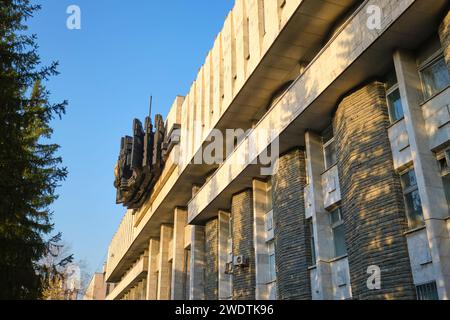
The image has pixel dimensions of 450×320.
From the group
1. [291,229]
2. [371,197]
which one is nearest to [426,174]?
[371,197]

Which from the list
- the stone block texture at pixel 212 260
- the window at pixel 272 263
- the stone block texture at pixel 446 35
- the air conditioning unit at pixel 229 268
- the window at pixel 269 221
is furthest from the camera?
the stone block texture at pixel 212 260

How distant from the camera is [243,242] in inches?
785

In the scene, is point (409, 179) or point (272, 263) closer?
point (409, 179)

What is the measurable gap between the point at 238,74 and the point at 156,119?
12783mm

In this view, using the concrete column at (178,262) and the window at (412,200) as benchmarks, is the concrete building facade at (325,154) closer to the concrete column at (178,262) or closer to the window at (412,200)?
the window at (412,200)

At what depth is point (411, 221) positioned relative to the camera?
10.9 metres

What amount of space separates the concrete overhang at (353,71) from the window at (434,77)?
643 mm

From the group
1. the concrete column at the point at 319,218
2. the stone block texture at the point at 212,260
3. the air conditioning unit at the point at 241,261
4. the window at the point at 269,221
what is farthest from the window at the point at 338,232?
the stone block texture at the point at 212,260

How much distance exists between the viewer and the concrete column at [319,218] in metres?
13.6

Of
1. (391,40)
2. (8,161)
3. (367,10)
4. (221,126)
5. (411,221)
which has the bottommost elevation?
(411,221)

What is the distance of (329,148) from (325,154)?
256mm

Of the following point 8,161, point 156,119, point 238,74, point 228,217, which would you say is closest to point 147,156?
point 156,119

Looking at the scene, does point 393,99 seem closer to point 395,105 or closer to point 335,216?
point 395,105
